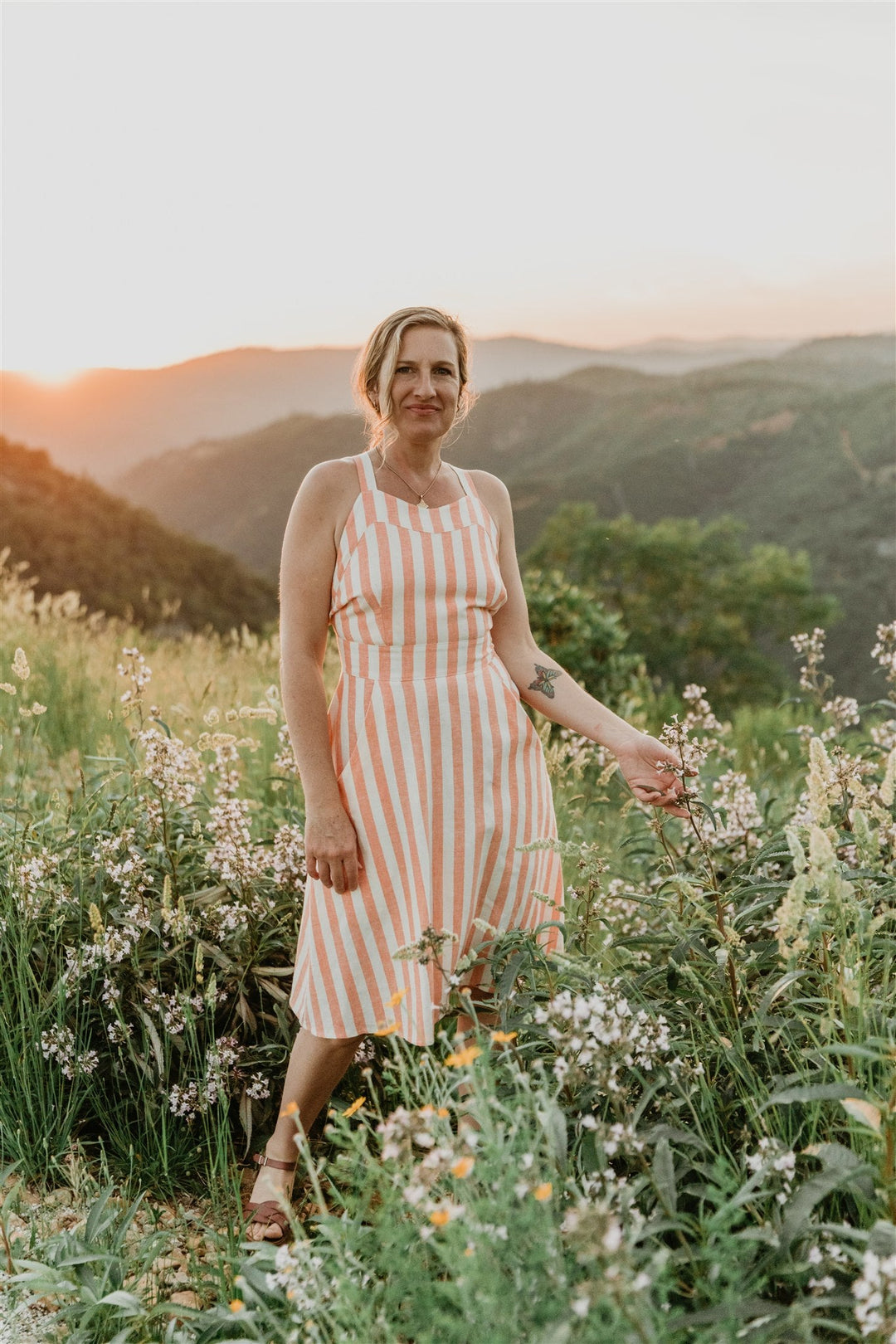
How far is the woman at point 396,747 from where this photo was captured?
2.35 m

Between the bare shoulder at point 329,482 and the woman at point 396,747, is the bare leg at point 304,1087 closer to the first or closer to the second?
the woman at point 396,747

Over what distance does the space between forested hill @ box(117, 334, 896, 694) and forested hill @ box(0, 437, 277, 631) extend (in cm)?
612

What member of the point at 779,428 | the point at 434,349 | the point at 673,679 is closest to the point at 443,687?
the point at 434,349

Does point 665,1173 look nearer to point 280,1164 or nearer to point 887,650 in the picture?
point 280,1164

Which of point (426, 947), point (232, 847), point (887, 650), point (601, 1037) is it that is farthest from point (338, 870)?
point (887, 650)

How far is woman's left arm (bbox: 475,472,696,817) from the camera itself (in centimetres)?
232

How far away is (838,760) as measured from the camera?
2.29m

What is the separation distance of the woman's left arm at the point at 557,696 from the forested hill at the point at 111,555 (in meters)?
21.9

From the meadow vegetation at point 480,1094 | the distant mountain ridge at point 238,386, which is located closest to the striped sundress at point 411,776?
the meadow vegetation at point 480,1094

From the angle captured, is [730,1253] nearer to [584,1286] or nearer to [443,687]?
[584,1286]

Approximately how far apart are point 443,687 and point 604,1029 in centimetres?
98

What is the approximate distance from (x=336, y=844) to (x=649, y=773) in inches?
27.1

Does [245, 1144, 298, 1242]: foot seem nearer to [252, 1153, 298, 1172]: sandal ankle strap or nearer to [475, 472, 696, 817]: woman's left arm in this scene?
[252, 1153, 298, 1172]: sandal ankle strap

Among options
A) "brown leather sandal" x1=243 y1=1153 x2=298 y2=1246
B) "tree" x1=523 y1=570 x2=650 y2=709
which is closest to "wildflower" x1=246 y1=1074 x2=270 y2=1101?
"brown leather sandal" x1=243 y1=1153 x2=298 y2=1246
